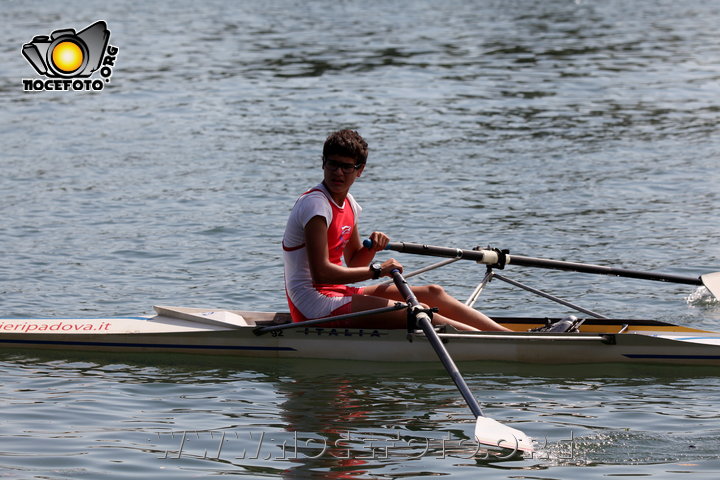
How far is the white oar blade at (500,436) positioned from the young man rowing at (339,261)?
1.49 m

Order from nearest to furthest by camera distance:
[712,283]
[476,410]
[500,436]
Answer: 1. [500,436]
2. [476,410]
3. [712,283]

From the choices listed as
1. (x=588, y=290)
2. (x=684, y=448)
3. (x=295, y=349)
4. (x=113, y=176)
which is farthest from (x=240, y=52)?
(x=684, y=448)

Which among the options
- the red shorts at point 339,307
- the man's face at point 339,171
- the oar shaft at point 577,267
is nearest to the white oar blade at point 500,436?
the red shorts at point 339,307

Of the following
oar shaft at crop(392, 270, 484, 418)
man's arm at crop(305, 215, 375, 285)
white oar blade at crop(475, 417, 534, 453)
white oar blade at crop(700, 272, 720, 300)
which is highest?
man's arm at crop(305, 215, 375, 285)

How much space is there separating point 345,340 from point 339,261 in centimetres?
69

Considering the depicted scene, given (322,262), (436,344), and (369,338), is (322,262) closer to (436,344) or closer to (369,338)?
(369,338)

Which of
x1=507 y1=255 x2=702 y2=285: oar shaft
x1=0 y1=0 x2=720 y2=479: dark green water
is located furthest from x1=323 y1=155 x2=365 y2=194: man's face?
x1=507 y1=255 x2=702 y2=285: oar shaft

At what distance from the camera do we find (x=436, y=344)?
323 inches

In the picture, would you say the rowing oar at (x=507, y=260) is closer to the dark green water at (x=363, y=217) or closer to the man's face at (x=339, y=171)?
the man's face at (x=339, y=171)

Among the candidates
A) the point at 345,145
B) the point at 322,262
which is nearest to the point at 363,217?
the point at 322,262

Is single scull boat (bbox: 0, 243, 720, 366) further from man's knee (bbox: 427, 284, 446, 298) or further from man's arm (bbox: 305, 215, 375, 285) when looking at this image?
man's arm (bbox: 305, 215, 375, 285)

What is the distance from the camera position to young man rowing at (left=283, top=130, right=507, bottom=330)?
8.30 m

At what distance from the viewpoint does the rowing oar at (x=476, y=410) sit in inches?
285

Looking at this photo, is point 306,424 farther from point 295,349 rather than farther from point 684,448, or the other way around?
point 684,448
